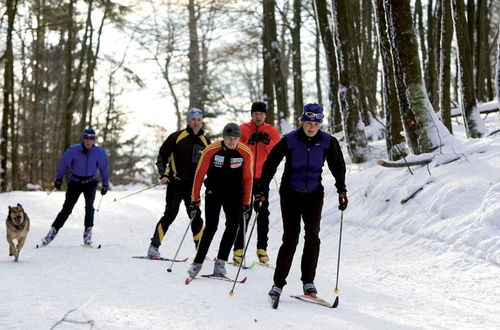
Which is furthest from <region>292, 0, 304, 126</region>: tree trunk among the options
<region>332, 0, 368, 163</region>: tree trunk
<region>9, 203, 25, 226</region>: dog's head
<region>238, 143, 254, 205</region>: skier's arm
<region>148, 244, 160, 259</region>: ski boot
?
<region>238, 143, 254, 205</region>: skier's arm

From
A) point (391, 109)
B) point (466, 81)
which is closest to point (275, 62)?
point (466, 81)

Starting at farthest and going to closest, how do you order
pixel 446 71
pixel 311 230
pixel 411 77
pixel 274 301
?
pixel 446 71 < pixel 411 77 < pixel 311 230 < pixel 274 301

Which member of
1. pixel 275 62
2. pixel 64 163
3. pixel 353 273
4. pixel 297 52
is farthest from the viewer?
pixel 297 52

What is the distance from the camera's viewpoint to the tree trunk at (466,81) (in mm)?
12406

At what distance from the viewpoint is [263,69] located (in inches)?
807

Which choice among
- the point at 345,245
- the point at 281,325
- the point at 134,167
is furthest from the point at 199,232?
the point at 134,167

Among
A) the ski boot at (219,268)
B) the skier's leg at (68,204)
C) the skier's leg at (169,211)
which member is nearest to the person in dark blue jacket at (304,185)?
the ski boot at (219,268)

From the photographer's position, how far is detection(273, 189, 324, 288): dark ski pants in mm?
5719

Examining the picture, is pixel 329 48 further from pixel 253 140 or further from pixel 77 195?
pixel 77 195

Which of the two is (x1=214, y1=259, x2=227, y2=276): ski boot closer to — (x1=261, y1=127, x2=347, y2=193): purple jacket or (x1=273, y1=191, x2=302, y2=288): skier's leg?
(x1=273, y1=191, x2=302, y2=288): skier's leg

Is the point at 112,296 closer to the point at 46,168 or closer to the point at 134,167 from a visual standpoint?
the point at 46,168

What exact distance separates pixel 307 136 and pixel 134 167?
4130cm

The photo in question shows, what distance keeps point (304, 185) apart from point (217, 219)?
1.42 m

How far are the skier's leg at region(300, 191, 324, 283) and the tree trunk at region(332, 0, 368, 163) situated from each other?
26.4 ft
